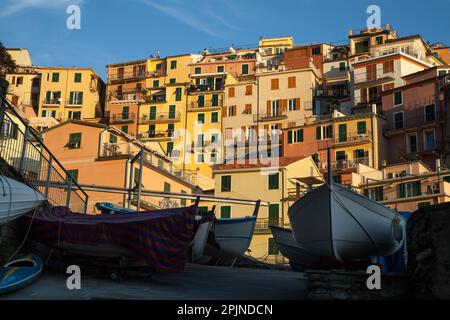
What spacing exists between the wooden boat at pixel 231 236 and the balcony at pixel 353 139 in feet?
120

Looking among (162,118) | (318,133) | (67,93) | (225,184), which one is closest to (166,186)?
(225,184)

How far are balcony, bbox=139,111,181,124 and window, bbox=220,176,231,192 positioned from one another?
24.5 m

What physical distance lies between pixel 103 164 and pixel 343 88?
3848 cm

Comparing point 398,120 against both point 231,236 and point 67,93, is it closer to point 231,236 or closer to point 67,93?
point 231,236

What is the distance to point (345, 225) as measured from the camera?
12.2 metres

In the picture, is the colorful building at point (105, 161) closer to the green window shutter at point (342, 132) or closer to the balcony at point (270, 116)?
the green window shutter at point (342, 132)

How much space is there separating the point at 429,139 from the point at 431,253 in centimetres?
4889

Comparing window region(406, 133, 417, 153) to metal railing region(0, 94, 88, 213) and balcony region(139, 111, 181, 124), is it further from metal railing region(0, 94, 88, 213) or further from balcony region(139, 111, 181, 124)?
metal railing region(0, 94, 88, 213)

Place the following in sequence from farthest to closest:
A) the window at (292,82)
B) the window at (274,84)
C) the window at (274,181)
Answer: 1. the window at (274,84)
2. the window at (292,82)
3. the window at (274,181)

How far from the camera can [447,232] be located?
8938 millimetres

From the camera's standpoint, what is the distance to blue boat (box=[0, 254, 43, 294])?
399 inches

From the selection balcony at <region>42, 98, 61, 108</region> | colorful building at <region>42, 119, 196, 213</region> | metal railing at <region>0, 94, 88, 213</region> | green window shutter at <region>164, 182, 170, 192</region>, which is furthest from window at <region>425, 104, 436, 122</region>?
metal railing at <region>0, 94, 88, 213</region>

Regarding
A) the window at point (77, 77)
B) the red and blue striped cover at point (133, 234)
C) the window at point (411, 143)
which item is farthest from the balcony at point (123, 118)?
the red and blue striped cover at point (133, 234)

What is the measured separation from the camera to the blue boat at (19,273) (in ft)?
33.3
